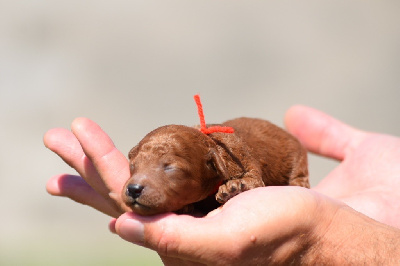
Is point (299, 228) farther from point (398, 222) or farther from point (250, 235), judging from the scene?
point (398, 222)

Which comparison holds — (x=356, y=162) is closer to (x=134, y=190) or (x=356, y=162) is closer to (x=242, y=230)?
(x=242, y=230)

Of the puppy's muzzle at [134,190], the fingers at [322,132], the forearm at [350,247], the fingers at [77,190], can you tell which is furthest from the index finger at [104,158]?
the fingers at [322,132]

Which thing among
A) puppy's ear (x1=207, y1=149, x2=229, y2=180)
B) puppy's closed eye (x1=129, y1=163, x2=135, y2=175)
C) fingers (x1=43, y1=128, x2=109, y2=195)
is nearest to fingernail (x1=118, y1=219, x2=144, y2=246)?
puppy's closed eye (x1=129, y1=163, x2=135, y2=175)

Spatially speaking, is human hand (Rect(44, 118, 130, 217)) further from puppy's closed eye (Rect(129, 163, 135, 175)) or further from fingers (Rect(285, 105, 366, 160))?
fingers (Rect(285, 105, 366, 160))

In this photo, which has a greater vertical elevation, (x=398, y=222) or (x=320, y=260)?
(x=320, y=260)

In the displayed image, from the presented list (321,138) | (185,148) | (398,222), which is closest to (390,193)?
(398,222)

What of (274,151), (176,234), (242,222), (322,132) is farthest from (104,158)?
(322,132)
